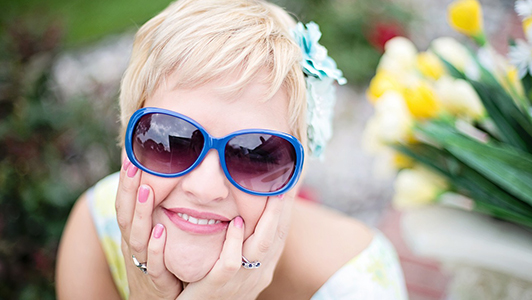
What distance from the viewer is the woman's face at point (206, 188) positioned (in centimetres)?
135

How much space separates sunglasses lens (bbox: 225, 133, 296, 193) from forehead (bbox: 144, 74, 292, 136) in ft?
0.16

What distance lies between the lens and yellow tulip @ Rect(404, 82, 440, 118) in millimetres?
1792

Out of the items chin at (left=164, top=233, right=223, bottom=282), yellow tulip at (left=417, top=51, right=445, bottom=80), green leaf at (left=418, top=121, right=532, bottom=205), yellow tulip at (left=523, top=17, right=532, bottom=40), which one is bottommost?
chin at (left=164, top=233, right=223, bottom=282)

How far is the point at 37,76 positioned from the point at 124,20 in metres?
3.51

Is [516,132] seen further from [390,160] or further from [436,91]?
[390,160]

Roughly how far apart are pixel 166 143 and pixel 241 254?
0.41m

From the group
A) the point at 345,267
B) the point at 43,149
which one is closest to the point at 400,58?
the point at 345,267

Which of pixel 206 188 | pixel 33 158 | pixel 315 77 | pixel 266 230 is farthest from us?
pixel 33 158

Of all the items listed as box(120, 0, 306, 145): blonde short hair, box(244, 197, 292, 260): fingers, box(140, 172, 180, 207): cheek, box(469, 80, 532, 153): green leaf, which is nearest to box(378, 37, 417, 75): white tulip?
box(469, 80, 532, 153): green leaf

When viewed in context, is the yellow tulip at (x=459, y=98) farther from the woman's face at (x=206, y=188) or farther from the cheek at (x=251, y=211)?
the cheek at (x=251, y=211)

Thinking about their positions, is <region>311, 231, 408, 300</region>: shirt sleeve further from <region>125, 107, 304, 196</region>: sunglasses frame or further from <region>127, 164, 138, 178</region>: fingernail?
<region>127, 164, 138, 178</region>: fingernail

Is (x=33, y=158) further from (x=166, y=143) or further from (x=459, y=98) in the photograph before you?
(x=459, y=98)

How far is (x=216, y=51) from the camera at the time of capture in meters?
1.39

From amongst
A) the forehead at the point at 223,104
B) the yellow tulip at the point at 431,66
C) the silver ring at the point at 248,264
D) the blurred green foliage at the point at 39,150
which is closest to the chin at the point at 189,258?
the silver ring at the point at 248,264
